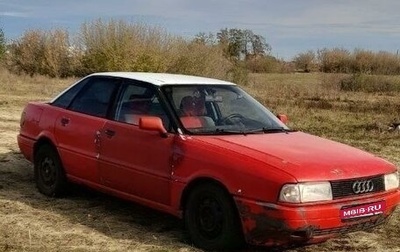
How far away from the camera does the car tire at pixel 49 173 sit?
23.9 feet

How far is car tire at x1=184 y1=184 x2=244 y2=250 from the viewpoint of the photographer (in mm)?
5266

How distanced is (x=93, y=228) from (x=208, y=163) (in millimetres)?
1512

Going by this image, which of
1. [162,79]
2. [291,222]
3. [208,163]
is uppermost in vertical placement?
[162,79]

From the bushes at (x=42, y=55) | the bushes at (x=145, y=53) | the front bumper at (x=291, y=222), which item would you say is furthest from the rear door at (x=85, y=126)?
the bushes at (x=42, y=55)

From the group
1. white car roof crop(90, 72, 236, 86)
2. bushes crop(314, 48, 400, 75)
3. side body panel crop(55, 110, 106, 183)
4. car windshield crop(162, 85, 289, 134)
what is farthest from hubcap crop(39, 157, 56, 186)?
bushes crop(314, 48, 400, 75)

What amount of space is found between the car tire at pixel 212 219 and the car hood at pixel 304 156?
0.41 meters

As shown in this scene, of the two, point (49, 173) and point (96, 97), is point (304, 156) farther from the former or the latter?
point (49, 173)

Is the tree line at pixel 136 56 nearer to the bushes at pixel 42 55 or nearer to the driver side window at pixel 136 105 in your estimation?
the bushes at pixel 42 55

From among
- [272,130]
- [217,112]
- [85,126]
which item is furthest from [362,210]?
[85,126]

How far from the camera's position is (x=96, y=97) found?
7039 millimetres

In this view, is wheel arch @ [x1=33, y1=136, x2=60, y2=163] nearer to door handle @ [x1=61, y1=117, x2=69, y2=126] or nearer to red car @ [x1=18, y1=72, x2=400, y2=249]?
red car @ [x1=18, y1=72, x2=400, y2=249]

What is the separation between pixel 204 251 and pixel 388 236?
6.43ft

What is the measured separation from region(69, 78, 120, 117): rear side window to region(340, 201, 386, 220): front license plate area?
2808 mm

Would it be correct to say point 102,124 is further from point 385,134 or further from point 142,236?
point 385,134
